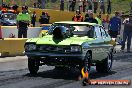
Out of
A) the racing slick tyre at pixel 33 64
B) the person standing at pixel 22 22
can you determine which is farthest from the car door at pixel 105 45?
the person standing at pixel 22 22

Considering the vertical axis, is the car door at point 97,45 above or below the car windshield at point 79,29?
below

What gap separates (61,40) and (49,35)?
3.02ft

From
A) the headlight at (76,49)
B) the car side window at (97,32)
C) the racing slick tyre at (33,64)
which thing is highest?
the car side window at (97,32)

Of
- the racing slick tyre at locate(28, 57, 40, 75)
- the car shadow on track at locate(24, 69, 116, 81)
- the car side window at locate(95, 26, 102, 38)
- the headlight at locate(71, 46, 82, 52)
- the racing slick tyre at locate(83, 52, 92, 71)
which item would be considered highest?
the car side window at locate(95, 26, 102, 38)

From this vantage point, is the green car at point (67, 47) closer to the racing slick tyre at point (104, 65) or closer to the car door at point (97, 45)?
the car door at point (97, 45)

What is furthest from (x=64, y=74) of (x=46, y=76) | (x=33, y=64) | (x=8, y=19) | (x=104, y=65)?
(x=8, y=19)

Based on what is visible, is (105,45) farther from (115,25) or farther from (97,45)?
(115,25)

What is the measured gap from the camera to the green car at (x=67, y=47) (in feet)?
38.9

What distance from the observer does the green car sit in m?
11.9

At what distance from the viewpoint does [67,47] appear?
466 inches

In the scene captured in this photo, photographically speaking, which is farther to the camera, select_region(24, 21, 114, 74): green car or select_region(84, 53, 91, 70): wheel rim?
select_region(84, 53, 91, 70): wheel rim

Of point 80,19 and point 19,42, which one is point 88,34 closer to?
point 19,42

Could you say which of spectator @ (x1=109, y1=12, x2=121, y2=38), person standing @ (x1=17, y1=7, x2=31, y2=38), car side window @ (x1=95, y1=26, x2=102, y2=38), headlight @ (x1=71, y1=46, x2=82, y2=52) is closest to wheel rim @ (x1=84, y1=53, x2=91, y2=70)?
headlight @ (x1=71, y1=46, x2=82, y2=52)

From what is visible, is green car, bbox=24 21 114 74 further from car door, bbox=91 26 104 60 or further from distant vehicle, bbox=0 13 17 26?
distant vehicle, bbox=0 13 17 26
